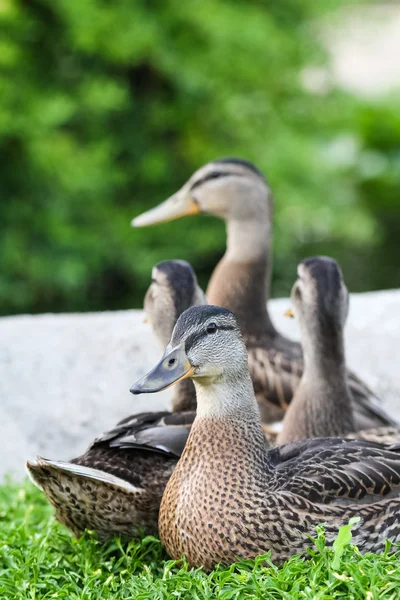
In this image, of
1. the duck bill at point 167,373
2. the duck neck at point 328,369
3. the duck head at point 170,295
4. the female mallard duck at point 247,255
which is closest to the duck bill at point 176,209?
the female mallard duck at point 247,255

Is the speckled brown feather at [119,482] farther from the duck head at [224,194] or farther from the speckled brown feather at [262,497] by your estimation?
the duck head at [224,194]

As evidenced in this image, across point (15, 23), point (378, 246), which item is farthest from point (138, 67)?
point (378, 246)

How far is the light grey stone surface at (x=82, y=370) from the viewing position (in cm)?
427

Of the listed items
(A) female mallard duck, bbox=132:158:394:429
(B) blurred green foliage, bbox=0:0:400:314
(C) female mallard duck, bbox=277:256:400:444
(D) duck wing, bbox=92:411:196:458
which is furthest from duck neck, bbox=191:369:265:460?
(B) blurred green foliage, bbox=0:0:400:314

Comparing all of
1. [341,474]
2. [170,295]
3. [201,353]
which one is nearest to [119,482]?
[201,353]

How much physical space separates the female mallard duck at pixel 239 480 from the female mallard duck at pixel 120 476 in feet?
0.61

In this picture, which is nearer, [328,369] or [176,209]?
[328,369]

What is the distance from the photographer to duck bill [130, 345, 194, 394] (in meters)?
2.60

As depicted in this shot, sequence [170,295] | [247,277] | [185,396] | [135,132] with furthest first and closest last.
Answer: [135,132], [247,277], [170,295], [185,396]

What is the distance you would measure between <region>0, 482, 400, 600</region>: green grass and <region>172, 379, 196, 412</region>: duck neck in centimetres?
61

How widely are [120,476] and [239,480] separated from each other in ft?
1.49

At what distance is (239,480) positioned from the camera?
2.73 metres

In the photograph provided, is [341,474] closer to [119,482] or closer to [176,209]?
[119,482]

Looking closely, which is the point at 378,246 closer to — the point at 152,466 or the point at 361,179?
the point at 361,179
